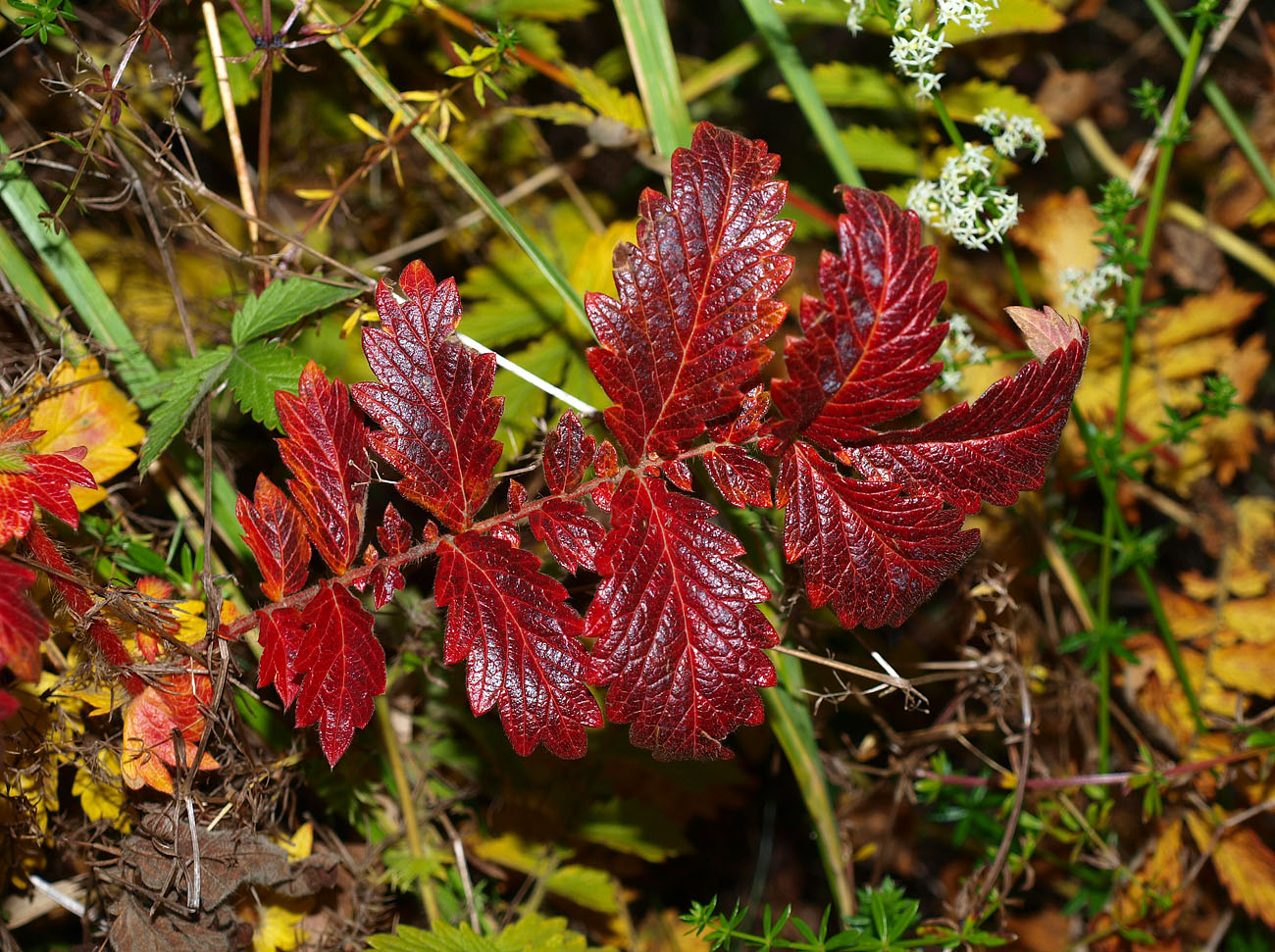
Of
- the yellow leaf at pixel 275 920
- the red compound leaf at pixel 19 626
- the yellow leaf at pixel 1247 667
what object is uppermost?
the red compound leaf at pixel 19 626

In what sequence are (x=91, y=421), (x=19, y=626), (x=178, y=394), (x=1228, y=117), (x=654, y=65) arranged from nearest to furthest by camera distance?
(x=19, y=626) → (x=178, y=394) → (x=91, y=421) → (x=654, y=65) → (x=1228, y=117)

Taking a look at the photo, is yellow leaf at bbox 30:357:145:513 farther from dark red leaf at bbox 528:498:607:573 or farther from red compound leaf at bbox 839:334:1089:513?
red compound leaf at bbox 839:334:1089:513

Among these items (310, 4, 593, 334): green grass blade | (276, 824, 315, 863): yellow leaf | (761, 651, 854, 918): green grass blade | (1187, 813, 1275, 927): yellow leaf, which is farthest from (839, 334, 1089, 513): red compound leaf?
(1187, 813, 1275, 927): yellow leaf

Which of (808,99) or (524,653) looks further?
(808,99)

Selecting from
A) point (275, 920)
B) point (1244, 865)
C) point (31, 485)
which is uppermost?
point (31, 485)

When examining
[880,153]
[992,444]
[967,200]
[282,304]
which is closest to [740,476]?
[992,444]

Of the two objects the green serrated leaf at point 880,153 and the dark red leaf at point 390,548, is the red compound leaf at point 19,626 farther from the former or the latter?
the green serrated leaf at point 880,153

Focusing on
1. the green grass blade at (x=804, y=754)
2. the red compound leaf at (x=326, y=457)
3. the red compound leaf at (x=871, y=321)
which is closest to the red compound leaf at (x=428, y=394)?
the red compound leaf at (x=326, y=457)

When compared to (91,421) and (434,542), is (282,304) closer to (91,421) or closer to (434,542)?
(91,421)
